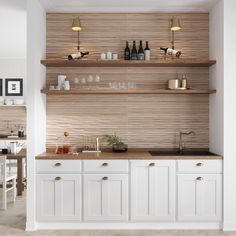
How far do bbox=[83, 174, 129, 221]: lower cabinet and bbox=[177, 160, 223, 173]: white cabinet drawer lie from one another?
0.66m

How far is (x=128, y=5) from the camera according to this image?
14.9 feet

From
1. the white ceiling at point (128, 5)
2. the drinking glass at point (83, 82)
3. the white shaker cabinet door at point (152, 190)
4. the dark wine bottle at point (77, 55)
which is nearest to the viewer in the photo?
the white shaker cabinet door at point (152, 190)

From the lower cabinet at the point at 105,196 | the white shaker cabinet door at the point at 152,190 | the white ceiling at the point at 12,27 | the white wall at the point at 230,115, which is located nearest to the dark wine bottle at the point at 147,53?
the white wall at the point at 230,115

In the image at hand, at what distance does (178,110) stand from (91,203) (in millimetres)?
1660

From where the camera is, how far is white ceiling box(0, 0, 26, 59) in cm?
472

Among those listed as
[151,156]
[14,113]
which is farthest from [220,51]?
[14,113]

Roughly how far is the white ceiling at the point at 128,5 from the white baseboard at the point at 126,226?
8.75ft

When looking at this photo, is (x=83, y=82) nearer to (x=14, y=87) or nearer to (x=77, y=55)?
(x=77, y=55)

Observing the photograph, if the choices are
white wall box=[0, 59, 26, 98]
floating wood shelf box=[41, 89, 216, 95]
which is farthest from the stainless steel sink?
white wall box=[0, 59, 26, 98]

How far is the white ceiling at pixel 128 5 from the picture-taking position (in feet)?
14.5

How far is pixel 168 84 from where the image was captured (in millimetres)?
4684

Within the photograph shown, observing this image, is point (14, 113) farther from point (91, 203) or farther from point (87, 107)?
point (91, 203)

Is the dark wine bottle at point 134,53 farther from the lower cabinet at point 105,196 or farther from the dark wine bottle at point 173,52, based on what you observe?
the lower cabinet at point 105,196

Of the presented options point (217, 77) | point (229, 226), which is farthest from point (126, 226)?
point (217, 77)
